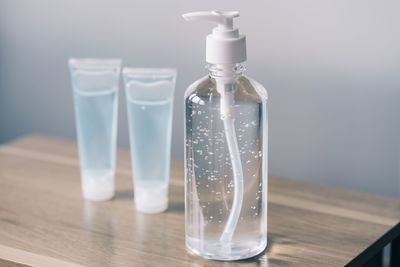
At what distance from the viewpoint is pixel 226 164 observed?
608 mm

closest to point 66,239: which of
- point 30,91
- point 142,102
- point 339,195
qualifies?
point 142,102

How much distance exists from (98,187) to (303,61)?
0.30m

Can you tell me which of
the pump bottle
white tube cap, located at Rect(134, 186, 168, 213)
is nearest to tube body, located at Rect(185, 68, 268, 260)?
the pump bottle

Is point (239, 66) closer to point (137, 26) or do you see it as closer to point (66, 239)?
point (66, 239)

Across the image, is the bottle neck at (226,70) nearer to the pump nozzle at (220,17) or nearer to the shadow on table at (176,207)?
the pump nozzle at (220,17)

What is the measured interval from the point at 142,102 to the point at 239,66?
0.15m

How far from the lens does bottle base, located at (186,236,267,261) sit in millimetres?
611

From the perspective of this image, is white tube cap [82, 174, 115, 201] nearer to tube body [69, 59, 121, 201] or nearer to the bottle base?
tube body [69, 59, 121, 201]

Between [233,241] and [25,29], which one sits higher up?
[25,29]

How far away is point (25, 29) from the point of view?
1.08 m

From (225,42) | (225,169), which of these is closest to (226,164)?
(225,169)

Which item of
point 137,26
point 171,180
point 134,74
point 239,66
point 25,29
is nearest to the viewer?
point 239,66


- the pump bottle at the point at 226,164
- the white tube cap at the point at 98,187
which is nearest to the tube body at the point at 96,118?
the white tube cap at the point at 98,187

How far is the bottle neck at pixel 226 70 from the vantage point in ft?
1.90
